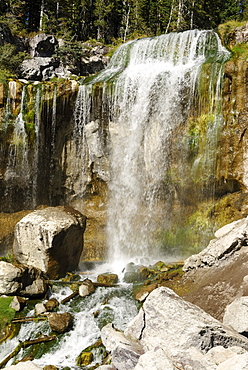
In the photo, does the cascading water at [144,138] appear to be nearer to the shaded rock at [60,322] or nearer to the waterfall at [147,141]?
the waterfall at [147,141]

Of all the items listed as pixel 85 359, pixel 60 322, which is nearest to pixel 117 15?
pixel 60 322

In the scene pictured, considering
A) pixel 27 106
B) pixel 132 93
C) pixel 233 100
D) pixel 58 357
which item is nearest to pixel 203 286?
pixel 58 357

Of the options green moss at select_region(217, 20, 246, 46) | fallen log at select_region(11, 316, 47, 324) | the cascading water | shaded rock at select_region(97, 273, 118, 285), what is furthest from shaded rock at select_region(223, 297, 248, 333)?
green moss at select_region(217, 20, 246, 46)

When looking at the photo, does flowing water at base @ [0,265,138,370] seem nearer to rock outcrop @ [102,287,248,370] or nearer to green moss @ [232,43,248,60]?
rock outcrop @ [102,287,248,370]

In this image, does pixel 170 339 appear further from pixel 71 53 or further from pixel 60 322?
pixel 71 53

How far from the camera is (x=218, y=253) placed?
34.3 ft

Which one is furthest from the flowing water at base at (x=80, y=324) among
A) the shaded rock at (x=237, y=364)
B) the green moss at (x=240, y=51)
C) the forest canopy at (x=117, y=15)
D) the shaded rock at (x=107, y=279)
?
the forest canopy at (x=117, y=15)

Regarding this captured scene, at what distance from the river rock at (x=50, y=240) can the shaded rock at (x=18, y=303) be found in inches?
99.4

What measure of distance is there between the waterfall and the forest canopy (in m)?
16.9

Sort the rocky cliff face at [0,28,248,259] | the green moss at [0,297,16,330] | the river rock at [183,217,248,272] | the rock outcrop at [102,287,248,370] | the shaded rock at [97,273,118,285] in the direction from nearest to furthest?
1. the rock outcrop at [102,287,248,370]
2. the green moss at [0,297,16,330]
3. the river rock at [183,217,248,272]
4. the shaded rock at [97,273,118,285]
5. the rocky cliff face at [0,28,248,259]

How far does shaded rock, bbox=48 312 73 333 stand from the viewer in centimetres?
857

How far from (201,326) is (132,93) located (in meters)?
14.5

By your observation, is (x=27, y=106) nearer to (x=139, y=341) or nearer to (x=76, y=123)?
(x=76, y=123)

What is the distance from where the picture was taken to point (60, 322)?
8.70m
